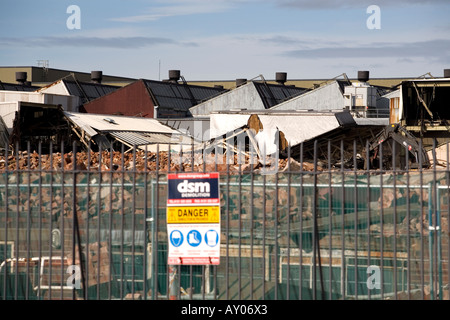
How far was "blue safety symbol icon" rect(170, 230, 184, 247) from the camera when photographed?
9.62m

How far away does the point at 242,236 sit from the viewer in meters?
10.1

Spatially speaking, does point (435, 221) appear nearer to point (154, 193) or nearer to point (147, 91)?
point (154, 193)

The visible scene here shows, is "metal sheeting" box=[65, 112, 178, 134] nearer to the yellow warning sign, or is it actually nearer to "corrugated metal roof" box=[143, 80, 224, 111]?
"corrugated metal roof" box=[143, 80, 224, 111]

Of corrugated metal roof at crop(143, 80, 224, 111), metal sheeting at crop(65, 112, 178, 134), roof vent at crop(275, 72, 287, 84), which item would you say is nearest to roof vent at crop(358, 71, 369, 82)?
roof vent at crop(275, 72, 287, 84)

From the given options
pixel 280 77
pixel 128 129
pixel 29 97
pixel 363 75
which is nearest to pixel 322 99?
pixel 363 75

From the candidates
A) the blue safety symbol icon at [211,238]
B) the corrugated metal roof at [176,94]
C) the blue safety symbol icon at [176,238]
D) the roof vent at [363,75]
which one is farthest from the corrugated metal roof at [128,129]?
the roof vent at [363,75]

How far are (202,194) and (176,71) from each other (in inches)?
2069

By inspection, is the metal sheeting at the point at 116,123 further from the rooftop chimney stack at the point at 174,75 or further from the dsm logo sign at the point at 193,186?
the dsm logo sign at the point at 193,186

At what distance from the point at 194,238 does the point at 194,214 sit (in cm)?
32

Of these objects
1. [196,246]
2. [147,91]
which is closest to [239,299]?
[196,246]

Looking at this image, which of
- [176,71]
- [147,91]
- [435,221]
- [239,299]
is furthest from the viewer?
[176,71]

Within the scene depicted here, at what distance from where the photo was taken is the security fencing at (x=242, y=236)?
9469mm

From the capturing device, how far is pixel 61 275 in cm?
997
